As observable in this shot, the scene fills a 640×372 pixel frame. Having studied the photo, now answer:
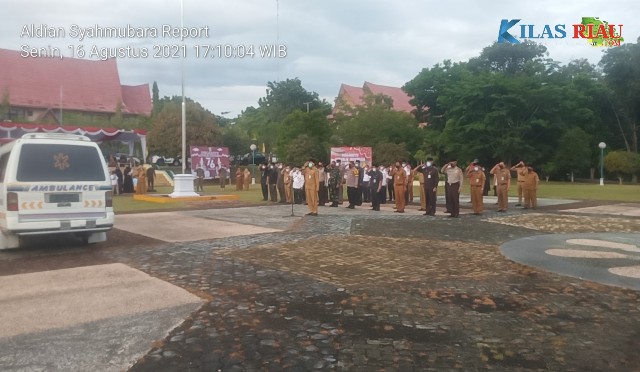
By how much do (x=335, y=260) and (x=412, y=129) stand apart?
3881cm

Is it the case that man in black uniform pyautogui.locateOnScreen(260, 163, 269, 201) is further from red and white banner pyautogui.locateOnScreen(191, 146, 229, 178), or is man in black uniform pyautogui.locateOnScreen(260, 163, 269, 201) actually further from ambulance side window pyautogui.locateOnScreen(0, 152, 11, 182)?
ambulance side window pyautogui.locateOnScreen(0, 152, 11, 182)

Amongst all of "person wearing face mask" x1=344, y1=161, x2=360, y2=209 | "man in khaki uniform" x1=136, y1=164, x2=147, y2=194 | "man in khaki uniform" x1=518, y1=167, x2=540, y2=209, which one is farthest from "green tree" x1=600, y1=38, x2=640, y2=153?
"man in khaki uniform" x1=136, y1=164, x2=147, y2=194

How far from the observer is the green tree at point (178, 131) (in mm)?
43312

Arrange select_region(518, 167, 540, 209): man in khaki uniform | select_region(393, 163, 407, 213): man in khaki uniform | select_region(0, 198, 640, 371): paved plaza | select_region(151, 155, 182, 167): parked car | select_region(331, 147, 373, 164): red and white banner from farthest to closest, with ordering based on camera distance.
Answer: select_region(151, 155, 182, 167): parked car, select_region(331, 147, 373, 164): red and white banner, select_region(518, 167, 540, 209): man in khaki uniform, select_region(393, 163, 407, 213): man in khaki uniform, select_region(0, 198, 640, 371): paved plaza

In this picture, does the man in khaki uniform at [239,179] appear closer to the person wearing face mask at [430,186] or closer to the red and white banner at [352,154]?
the red and white banner at [352,154]

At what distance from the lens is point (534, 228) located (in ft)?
43.6

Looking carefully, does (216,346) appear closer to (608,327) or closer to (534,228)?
(608,327)

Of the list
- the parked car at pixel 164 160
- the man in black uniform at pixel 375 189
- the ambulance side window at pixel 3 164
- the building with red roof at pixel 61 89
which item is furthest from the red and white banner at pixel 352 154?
the building with red roof at pixel 61 89

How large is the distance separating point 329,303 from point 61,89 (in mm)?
56429

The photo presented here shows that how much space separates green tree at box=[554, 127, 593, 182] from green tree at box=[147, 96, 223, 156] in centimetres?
2798

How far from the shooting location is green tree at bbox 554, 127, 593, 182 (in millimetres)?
43938

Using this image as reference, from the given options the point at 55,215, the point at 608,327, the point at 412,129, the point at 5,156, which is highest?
the point at 412,129

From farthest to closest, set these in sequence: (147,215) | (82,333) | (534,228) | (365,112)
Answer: (365,112) < (147,215) < (534,228) < (82,333)

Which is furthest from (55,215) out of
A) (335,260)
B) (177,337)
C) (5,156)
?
(177,337)
